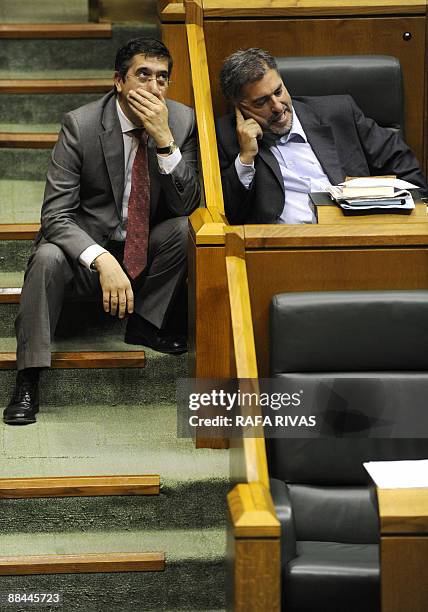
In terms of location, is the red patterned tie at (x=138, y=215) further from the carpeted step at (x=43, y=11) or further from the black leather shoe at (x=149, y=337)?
the carpeted step at (x=43, y=11)

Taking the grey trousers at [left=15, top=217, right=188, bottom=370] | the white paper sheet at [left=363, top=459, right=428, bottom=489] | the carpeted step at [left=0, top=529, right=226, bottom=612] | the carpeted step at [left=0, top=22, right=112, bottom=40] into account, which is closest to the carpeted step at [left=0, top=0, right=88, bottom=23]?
the carpeted step at [left=0, top=22, right=112, bottom=40]

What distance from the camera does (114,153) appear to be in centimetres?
269

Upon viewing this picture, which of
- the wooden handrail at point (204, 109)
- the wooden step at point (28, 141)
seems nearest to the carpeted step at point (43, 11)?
the wooden step at point (28, 141)

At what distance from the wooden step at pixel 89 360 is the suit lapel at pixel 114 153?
0.31 meters

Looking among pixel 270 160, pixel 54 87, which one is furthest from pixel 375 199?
pixel 54 87

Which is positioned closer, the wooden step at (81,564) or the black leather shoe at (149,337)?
the wooden step at (81,564)

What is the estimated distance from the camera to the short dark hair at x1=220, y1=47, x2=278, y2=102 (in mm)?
2746

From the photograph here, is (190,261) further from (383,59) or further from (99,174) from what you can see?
(383,59)

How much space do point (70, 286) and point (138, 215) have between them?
21 centimetres

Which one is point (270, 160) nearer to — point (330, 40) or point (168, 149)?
point (168, 149)

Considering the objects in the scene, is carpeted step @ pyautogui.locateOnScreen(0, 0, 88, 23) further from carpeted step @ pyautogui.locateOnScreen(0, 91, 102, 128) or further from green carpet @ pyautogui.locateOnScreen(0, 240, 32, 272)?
green carpet @ pyautogui.locateOnScreen(0, 240, 32, 272)

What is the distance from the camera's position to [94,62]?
3469mm

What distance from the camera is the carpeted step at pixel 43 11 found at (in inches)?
143

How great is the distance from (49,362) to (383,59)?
1133 mm
